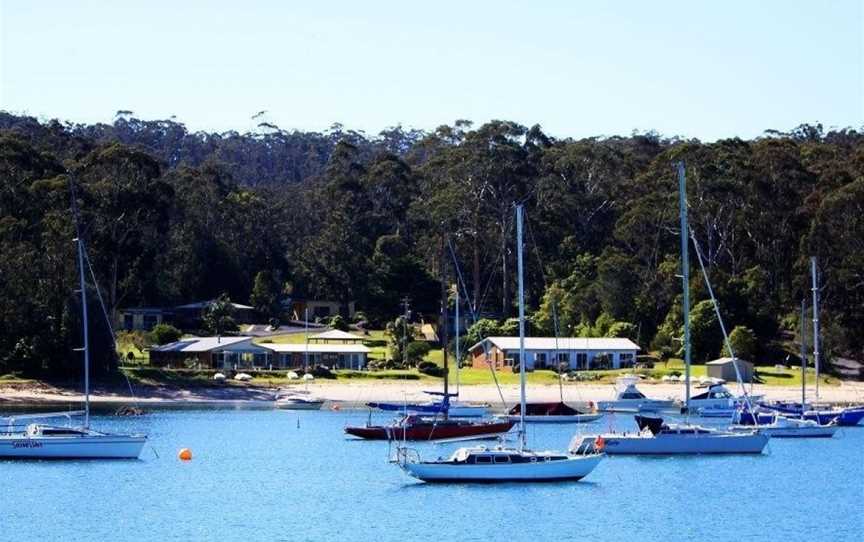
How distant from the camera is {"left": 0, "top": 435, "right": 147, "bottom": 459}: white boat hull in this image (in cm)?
6116

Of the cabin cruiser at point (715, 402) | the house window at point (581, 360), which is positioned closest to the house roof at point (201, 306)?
the house window at point (581, 360)

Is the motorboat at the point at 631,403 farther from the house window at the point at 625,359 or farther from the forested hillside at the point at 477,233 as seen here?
the forested hillside at the point at 477,233

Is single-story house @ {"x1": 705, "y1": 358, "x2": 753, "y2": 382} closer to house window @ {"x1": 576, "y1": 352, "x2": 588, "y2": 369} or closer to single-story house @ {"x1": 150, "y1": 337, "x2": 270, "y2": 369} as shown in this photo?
house window @ {"x1": 576, "y1": 352, "x2": 588, "y2": 369}

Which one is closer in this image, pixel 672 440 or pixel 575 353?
pixel 672 440

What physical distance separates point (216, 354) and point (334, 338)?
9237 millimetres

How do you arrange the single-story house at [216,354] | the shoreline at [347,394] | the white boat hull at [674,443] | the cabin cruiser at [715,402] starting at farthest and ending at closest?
1. the single-story house at [216,354]
2. the shoreline at [347,394]
3. the cabin cruiser at [715,402]
4. the white boat hull at [674,443]

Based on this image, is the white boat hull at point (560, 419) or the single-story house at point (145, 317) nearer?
the white boat hull at point (560, 419)

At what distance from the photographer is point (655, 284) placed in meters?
112

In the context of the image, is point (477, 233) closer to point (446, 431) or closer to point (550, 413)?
point (550, 413)

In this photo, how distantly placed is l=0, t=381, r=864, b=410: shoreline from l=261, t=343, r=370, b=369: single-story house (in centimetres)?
765

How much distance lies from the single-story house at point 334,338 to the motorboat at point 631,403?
28995 millimetres

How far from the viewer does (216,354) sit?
106 metres

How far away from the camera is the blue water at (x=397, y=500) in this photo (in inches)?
1850

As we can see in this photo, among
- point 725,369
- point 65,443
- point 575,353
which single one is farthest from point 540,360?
point 65,443
